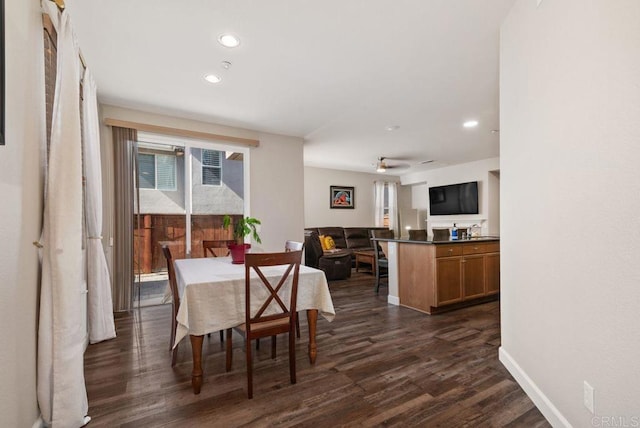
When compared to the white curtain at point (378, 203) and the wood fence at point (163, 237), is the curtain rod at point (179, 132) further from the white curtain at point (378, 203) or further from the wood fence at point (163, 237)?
the white curtain at point (378, 203)

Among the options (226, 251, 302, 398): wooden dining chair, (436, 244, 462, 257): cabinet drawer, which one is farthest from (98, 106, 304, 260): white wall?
(226, 251, 302, 398): wooden dining chair

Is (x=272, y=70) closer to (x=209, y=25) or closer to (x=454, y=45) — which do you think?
(x=209, y=25)

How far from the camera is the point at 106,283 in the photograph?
2.88 metres

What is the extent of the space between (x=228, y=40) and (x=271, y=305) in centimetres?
208

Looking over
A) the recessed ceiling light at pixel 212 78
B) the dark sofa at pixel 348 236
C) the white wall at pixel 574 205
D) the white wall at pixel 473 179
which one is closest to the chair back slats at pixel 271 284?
the white wall at pixel 574 205

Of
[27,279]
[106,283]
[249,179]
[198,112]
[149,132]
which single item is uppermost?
[198,112]

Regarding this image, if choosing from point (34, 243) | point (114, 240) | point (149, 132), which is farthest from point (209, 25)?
point (114, 240)

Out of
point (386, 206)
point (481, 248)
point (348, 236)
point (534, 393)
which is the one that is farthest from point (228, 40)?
point (386, 206)

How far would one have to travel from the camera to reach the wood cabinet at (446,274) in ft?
12.0

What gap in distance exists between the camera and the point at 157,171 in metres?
4.25

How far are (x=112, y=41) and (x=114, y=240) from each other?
7.60 feet

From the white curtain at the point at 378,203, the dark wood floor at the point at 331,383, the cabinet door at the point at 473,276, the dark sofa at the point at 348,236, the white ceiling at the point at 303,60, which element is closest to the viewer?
the dark wood floor at the point at 331,383

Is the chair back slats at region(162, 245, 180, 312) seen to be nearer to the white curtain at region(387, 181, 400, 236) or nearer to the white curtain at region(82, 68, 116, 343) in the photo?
the white curtain at region(82, 68, 116, 343)

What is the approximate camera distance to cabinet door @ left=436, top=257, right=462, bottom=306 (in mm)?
3658
